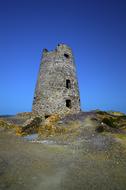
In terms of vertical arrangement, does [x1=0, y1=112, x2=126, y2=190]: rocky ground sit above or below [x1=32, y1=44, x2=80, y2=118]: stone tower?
below

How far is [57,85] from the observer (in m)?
24.4

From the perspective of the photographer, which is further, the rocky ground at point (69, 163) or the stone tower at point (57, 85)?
the stone tower at point (57, 85)

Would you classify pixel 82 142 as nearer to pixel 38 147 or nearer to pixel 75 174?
pixel 38 147

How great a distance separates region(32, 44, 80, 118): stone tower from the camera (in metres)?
23.7

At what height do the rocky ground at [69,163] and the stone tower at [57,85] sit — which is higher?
the stone tower at [57,85]

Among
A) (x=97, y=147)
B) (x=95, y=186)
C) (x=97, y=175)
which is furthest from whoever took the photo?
(x=97, y=147)

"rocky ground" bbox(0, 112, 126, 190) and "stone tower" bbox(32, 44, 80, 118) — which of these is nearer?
"rocky ground" bbox(0, 112, 126, 190)

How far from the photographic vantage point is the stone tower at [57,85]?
2372cm

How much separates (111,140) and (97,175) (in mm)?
6448

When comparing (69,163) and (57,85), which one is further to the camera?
(57,85)

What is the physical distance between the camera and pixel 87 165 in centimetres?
Answer: 978

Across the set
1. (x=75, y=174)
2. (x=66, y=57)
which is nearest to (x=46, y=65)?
(x=66, y=57)

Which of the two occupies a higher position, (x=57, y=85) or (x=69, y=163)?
(x=57, y=85)

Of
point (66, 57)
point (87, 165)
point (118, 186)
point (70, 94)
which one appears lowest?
point (118, 186)
